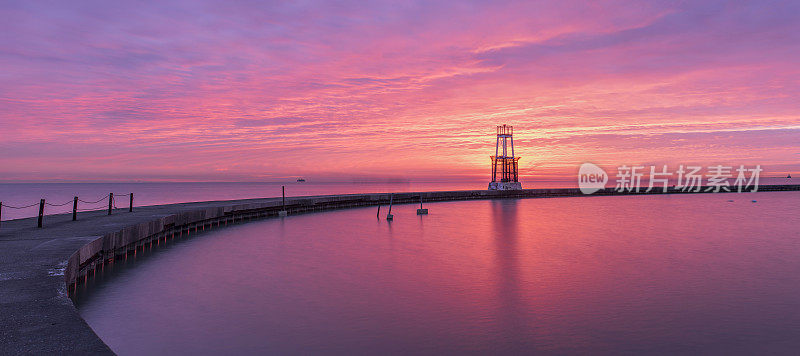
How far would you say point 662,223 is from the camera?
43.1 meters

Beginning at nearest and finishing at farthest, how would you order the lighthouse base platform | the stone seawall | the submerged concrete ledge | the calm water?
the submerged concrete ledge → the calm water → the stone seawall → the lighthouse base platform

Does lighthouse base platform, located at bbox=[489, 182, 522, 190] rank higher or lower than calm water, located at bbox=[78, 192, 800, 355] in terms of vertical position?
higher

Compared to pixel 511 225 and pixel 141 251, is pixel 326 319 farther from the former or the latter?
pixel 511 225

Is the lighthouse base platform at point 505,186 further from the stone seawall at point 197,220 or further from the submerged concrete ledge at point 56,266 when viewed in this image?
the submerged concrete ledge at point 56,266

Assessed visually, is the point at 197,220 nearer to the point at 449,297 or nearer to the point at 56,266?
the point at 56,266

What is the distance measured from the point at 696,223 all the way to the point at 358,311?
39942 millimetres

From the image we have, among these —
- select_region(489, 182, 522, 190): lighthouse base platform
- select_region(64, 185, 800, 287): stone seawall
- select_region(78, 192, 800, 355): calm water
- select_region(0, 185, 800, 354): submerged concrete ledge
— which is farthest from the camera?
select_region(489, 182, 522, 190): lighthouse base platform

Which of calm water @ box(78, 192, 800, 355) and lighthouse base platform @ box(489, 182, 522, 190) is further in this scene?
lighthouse base platform @ box(489, 182, 522, 190)

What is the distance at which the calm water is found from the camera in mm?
11000

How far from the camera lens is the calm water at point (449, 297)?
36.1ft

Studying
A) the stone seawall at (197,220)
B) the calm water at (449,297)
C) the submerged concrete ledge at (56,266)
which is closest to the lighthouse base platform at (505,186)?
the stone seawall at (197,220)

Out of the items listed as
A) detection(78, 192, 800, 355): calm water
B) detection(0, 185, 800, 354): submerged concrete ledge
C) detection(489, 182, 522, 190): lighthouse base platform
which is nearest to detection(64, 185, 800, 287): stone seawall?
detection(0, 185, 800, 354): submerged concrete ledge

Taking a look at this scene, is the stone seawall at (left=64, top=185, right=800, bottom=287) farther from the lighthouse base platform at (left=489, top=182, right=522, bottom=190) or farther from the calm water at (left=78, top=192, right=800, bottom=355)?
the lighthouse base platform at (left=489, top=182, right=522, bottom=190)

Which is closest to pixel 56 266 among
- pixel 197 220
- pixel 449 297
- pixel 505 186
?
pixel 449 297
